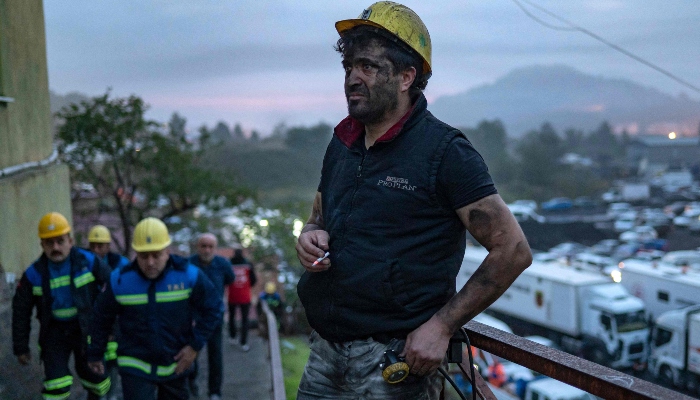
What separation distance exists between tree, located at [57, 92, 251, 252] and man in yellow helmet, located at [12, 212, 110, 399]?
9600mm

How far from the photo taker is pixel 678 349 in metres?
18.0

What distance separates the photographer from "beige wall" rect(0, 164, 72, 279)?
665 centimetres

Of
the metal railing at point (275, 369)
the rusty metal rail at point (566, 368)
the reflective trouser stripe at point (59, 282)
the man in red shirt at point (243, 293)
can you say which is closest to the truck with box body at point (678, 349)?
the man in red shirt at point (243, 293)

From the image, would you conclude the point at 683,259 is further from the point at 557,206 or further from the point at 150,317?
the point at 557,206

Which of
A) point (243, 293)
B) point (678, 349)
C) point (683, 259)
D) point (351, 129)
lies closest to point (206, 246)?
point (243, 293)

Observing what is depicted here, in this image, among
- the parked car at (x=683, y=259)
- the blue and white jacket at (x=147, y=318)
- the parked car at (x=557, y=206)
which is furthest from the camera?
the parked car at (x=557, y=206)

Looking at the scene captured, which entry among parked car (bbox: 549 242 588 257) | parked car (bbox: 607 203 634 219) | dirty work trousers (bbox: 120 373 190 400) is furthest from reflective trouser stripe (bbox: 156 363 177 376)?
parked car (bbox: 607 203 634 219)

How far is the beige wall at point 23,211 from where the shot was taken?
6.65 meters

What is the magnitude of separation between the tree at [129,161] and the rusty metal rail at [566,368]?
→ 1357cm

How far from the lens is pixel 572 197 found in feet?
235

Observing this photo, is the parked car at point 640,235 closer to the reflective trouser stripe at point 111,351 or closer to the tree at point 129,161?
the tree at point 129,161

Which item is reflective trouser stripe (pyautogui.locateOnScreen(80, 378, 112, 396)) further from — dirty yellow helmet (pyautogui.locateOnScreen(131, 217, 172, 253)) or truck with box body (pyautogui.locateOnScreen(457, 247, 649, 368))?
truck with box body (pyautogui.locateOnScreen(457, 247, 649, 368))

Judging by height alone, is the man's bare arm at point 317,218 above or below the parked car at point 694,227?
above

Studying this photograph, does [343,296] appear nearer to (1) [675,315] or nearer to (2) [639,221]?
(1) [675,315]
